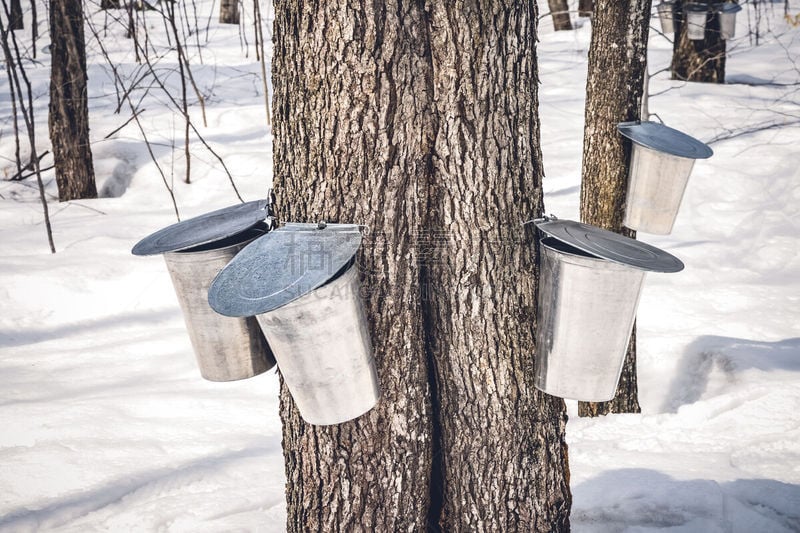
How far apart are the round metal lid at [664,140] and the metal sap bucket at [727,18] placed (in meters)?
4.68

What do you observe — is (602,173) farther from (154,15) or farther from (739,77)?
(154,15)

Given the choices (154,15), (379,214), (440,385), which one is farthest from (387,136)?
(154,15)

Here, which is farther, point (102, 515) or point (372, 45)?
point (102, 515)

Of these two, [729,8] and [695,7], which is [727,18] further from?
[695,7]

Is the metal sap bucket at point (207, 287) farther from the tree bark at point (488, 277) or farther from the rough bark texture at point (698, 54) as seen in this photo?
the rough bark texture at point (698, 54)

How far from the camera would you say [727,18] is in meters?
6.38


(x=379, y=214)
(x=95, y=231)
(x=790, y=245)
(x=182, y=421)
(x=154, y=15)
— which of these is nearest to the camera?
(x=379, y=214)

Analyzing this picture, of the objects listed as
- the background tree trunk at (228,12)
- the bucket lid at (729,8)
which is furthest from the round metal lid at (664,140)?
the background tree trunk at (228,12)

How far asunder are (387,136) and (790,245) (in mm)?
4165

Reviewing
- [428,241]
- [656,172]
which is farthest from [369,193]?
[656,172]

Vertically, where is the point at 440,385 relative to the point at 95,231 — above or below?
above

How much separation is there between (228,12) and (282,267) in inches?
476

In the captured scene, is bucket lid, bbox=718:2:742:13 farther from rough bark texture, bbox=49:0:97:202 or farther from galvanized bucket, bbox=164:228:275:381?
galvanized bucket, bbox=164:228:275:381

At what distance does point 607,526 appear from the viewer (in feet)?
6.42
